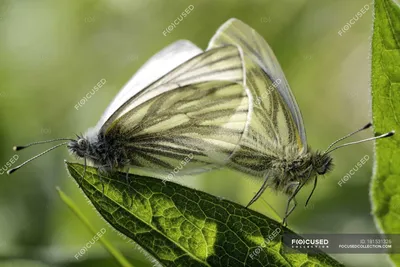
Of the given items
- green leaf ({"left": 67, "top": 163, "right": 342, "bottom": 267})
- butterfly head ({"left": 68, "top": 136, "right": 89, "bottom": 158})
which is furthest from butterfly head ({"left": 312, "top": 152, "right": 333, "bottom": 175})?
green leaf ({"left": 67, "top": 163, "right": 342, "bottom": 267})

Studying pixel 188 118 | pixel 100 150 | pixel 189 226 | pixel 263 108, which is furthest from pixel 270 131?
pixel 189 226

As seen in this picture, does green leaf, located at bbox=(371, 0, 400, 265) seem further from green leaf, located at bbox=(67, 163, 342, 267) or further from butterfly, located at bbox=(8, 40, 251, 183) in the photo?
butterfly, located at bbox=(8, 40, 251, 183)

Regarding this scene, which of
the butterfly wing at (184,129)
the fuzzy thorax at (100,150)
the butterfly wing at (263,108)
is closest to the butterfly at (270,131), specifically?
the butterfly wing at (263,108)

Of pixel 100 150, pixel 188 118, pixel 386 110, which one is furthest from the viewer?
pixel 188 118

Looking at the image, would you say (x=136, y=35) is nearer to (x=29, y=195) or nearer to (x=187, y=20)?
(x=187, y=20)

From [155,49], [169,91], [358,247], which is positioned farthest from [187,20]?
[358,247]

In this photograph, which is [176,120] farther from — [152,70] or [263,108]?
[263,108]
